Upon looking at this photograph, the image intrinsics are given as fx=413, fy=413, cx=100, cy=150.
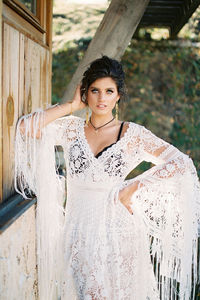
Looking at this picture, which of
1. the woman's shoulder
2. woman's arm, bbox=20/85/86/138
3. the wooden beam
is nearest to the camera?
woman's arm, bbox=20/85/86/138

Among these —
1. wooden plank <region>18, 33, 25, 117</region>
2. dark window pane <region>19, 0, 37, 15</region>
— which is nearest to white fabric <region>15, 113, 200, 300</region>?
wooden plank <region>18, 33, 25, 117</region>

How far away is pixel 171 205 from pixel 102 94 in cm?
85

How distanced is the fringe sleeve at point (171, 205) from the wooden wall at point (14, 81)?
0.75 meters

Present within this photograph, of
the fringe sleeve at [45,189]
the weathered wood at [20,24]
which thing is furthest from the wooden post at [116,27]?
the fringe sleeve at [45,189]

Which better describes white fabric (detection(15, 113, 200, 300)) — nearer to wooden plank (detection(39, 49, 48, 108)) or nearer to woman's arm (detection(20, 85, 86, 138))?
woman's arm (detection(20, 85, 86, 138))

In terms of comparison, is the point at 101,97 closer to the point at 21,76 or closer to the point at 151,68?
the point at 21,76

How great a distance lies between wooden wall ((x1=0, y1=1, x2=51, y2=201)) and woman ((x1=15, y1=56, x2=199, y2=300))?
170 mm

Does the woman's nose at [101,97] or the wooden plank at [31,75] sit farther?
the woman's nose at [101,97]

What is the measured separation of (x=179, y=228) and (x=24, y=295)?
1088 millimetres

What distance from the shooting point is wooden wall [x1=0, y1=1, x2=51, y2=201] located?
6.47 feet

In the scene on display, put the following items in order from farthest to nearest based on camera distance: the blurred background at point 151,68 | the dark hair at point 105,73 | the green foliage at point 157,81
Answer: the green foliage at point 157,81, the blurred background at point 151,68, the dark hair at point 105,73

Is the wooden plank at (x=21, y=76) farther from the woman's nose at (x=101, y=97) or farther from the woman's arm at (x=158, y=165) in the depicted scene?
the woman's arm at (x=158, y=165)

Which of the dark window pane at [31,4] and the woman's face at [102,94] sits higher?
the dark window pane at [31,4]

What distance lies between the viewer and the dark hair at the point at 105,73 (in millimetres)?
2611
